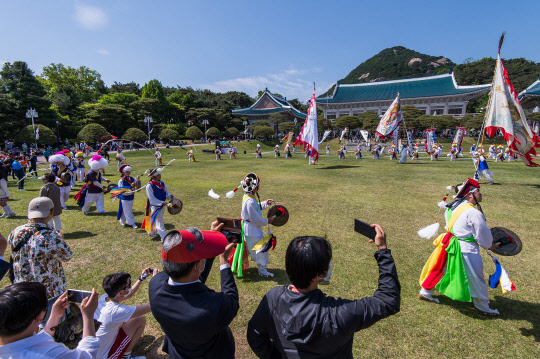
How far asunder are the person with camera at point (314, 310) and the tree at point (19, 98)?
42.1 m

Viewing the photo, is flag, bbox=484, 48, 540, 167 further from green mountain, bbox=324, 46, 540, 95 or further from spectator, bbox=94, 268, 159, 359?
green mountain, bbox=324, 46, 540, 95

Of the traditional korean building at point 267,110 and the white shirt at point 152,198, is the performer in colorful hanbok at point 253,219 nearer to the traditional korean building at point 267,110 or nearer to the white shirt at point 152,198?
the white shirt at point 152,198

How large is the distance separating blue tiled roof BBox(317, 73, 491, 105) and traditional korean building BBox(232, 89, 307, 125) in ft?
19.0

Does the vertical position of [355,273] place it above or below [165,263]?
below

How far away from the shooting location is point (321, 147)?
144 feet

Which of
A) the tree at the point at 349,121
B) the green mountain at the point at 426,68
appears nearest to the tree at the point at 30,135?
the tree at the point at 349,121

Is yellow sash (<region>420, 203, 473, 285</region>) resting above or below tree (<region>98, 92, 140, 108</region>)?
→ below

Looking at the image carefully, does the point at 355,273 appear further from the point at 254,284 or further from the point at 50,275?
the point at 50,275

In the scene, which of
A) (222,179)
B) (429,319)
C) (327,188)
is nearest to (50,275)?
(429,319)

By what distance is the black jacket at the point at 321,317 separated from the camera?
157 cm

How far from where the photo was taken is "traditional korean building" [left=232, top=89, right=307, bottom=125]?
2167 inches

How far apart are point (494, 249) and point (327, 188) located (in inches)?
353

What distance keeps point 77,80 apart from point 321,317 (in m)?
69.0

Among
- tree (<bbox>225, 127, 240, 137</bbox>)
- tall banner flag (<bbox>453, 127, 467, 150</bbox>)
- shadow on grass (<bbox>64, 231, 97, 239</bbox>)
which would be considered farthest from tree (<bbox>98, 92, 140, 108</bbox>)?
tall banner flag (<bbox>453, 127, 467, 150</bbox>)
